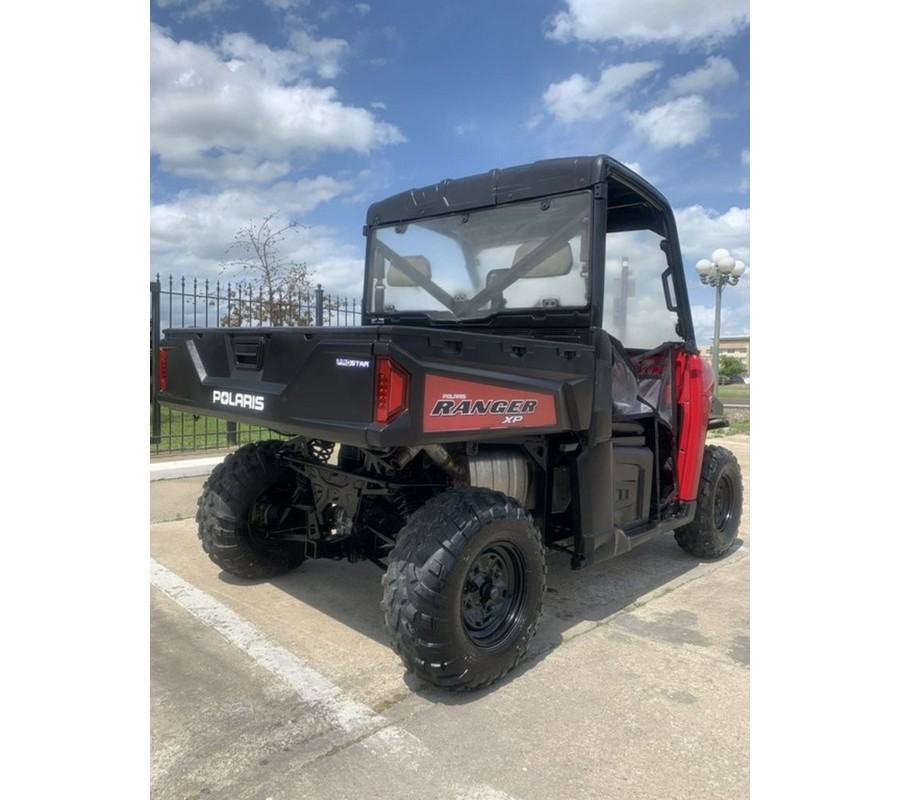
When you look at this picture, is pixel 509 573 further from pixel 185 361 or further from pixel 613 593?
pixel 185 361

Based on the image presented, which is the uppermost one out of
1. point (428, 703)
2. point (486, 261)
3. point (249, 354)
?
point (486, 261)

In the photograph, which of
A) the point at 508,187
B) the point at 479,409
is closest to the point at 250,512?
the point at 479,409

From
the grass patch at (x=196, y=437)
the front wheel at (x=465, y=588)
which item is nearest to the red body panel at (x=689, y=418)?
the front wheel at (x=465, y=588)

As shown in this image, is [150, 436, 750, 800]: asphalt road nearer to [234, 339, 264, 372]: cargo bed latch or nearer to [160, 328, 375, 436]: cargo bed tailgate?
[160, 328, 375, 436]: cargo bed tailgate

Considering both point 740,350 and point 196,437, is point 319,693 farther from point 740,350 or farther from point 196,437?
point 196,437

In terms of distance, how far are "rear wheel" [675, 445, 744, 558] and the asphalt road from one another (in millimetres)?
660

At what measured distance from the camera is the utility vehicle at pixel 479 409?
2709 mm

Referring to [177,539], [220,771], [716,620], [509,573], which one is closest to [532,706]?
[509,573]

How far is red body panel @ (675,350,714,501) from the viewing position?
14.4 ft

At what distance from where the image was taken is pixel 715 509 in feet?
16.6

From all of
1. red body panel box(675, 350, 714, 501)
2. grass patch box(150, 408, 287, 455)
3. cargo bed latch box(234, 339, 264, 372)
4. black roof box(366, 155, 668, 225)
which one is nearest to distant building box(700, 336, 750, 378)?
red body panel box(675, 350, 714, 501)

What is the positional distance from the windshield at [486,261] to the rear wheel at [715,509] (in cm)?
207

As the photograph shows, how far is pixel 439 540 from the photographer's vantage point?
279 centimetres

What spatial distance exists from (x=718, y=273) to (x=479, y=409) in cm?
1149
